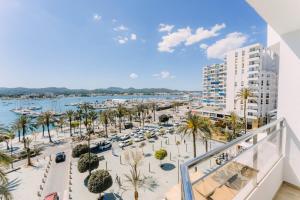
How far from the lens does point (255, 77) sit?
2881cm

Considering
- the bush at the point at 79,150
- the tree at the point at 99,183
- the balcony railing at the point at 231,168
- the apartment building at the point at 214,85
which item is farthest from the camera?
the apartment building at the point at 214,85

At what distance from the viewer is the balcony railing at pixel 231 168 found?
1.24m

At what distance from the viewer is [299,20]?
2564 millimetres

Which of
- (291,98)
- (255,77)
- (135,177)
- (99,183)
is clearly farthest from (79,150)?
(255,77)

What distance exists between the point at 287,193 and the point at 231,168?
208cm

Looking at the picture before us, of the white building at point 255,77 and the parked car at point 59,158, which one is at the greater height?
the white building at point 255,77

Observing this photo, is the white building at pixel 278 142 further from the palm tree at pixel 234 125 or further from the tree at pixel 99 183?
the palm tree at pixel 234 125

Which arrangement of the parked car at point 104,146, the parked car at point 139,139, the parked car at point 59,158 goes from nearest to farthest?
the parked car at point 59,158
the parked car at point 104,146
the parked car at point 139,139

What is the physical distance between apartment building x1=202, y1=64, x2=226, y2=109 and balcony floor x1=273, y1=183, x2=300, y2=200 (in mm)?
38875

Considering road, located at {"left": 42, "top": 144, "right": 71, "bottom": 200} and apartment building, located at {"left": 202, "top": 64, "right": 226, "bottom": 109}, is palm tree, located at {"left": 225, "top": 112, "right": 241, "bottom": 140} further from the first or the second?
road, located at {"left": 42, "top": 144, "right": 71, "bottom": 200}

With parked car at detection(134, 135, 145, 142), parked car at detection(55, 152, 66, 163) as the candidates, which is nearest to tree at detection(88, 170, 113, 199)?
parked car at detection(55, 152, 66, 163)

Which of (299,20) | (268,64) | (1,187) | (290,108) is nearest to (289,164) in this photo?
(290,108)

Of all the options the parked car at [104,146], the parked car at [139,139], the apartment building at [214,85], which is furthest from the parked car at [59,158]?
the apartment building at [214,85]

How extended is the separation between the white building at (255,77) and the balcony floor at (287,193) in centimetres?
2651
